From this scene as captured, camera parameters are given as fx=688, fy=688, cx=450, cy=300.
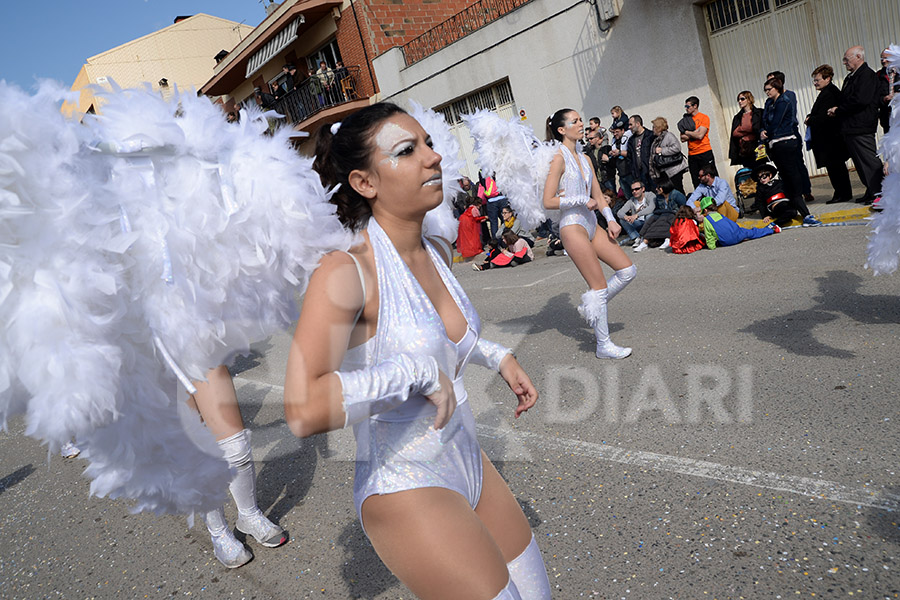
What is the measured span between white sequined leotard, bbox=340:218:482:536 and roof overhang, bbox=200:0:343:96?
21170mm

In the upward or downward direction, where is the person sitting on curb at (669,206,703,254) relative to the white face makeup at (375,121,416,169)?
downward

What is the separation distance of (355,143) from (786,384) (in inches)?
128

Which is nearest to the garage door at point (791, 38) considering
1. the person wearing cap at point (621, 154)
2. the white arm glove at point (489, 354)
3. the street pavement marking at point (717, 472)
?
the person wearing cap at point (621, 154)

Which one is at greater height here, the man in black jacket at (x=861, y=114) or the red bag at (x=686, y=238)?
the man in black jacket at (x=861, y=114)

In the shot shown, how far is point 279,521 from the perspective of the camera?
3.91m

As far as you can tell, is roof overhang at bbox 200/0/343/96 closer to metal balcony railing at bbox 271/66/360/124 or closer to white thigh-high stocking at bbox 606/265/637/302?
metal balcony railing at bbox 271/66/360/124

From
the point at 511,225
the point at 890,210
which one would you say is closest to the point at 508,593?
the point at 890,210

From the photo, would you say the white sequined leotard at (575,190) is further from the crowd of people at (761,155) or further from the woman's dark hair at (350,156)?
the woman's dark hair at (350,156)

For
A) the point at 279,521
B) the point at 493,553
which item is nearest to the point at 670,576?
the point at 493,553

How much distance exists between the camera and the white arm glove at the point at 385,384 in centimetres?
165

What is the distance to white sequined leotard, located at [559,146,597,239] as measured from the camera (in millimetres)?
5395

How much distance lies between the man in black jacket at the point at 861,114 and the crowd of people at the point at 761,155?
1 cm

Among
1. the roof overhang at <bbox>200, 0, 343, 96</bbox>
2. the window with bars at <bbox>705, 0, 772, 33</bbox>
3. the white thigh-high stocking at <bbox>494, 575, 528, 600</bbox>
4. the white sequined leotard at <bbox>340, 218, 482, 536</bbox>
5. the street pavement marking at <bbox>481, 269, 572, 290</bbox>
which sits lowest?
the street pavement marking at <bbox>481, 269, 572, 290</bbox>

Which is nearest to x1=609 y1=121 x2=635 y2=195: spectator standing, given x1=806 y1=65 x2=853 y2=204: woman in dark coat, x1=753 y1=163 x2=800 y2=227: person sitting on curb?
x1=753 y1=163 x2=800 y2=227: person sitting on curb
